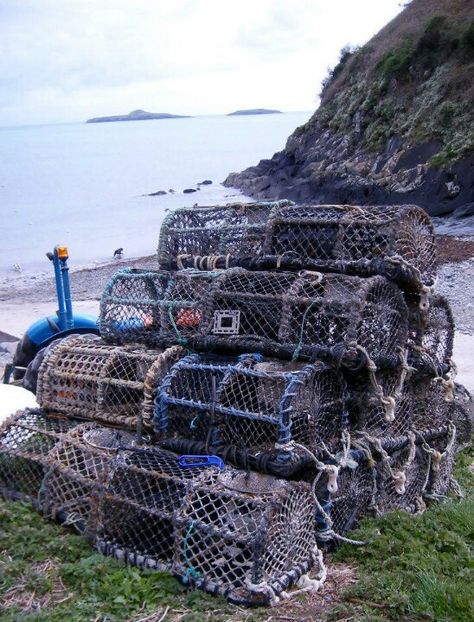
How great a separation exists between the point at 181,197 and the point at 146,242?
20.2 m

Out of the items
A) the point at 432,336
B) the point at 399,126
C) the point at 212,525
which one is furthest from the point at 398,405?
the point at 399,126

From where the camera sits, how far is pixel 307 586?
3.38 metres

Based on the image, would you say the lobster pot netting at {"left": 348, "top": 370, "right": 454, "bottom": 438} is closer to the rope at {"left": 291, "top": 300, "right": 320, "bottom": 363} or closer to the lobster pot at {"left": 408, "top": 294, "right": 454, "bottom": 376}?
the lobster pot at {"left": 408, "top": 294, "right": 454, "bottom": 376}

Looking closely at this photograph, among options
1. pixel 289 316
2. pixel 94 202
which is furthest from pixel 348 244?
pixel 94 202

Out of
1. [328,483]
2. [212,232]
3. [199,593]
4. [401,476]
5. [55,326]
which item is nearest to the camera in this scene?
[199,593]

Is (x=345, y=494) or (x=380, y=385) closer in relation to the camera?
(x=345, y=494)

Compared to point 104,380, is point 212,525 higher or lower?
lower

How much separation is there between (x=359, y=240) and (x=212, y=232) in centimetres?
122

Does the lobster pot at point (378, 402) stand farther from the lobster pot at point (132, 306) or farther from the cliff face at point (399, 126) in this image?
the cliff face at point (399, 126)

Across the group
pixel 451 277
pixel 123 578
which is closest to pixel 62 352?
pixel 123 578

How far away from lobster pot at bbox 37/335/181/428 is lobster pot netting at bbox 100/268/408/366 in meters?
0.24

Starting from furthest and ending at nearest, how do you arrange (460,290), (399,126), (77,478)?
(399,126) → (460,290) → (77,478)

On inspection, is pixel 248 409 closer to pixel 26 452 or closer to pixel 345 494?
pixel 345 494

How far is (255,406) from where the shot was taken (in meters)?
4.03
